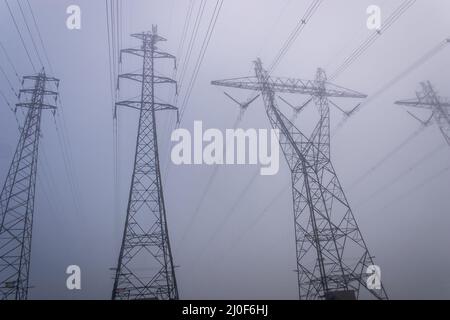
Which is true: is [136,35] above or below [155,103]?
above

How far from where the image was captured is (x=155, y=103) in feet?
36.6

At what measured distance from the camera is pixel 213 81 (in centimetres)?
1248

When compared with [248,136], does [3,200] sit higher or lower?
lower

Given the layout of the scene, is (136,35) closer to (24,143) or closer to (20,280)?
(24,143)
